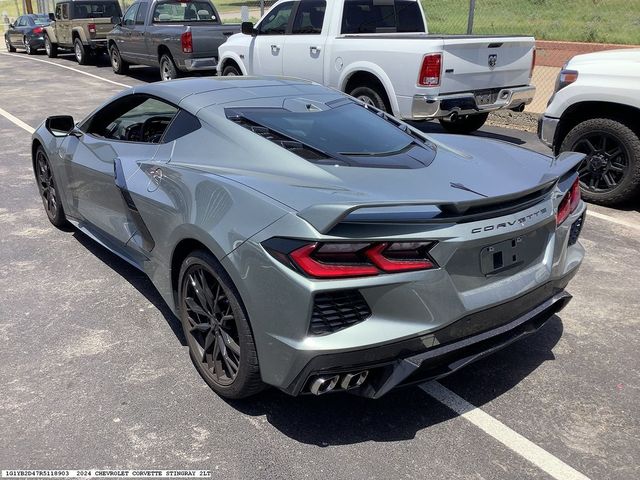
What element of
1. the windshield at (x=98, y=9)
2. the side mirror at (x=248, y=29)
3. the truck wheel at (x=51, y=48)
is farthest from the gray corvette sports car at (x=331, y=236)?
the truck wheel at (x=51, y=48)

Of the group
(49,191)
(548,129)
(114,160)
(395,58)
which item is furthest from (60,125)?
(548,129)

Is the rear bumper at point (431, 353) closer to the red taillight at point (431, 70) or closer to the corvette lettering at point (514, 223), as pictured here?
the corvette lettering at point (514, 223)

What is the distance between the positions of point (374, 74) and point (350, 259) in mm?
6055

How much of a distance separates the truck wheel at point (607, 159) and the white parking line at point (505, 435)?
363 cm

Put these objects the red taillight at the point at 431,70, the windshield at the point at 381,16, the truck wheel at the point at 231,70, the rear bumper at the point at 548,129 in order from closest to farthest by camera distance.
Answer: the rear bumper at the point at 548,129
the red taillight at the point at 431,70
the windshield at the point at 381,16
the truck wheel at the point at 231,70

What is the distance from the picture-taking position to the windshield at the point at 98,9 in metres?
18.9

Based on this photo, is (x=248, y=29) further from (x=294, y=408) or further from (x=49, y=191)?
(x=294, y=408)

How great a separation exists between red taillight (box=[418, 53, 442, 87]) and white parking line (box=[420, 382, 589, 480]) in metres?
4.95

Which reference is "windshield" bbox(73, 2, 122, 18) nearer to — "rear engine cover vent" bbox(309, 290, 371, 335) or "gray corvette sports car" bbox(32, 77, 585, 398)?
"gray corvette sports car" bbox(32, 77, 585, 398)

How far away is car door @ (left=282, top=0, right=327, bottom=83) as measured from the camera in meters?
9.02

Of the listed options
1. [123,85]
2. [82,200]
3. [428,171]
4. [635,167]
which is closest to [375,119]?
[428,171]

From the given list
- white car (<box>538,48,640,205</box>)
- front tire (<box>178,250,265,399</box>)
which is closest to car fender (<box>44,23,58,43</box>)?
white car (<box>538,48,640,205</box>)

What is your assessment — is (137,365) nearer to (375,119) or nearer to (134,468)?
(134,468)

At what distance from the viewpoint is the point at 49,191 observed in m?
5.46
